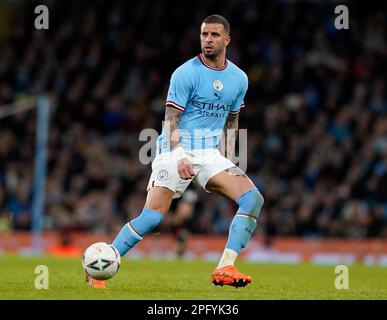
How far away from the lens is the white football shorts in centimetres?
921

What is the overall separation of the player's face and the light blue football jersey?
0.57 ft

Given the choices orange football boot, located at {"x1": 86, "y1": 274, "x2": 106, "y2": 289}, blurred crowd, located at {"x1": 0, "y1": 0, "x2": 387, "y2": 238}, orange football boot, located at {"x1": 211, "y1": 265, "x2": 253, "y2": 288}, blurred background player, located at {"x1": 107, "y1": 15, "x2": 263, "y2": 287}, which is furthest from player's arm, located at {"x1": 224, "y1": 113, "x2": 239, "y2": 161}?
blurred crowd, located at {"x1": 0, "y1": 0, "x2": 387, "y2": 238}

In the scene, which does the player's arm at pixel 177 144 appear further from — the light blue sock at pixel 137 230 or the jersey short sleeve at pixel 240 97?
the jersey short sleeve at pixel 240 97

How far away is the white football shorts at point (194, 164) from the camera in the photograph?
9.21 m

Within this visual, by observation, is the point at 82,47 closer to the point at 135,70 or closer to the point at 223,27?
the point at 135,70

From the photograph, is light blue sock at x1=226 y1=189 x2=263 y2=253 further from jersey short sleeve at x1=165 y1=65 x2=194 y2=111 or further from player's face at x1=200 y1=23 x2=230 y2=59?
player's face at x1=200 y1=23 x2=230 y2=59

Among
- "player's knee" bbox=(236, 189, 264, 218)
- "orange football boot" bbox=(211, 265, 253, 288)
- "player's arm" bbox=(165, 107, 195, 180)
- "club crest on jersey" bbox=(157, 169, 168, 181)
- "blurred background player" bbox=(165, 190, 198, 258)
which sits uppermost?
"player's arm" bbox=(165, 107, 195, 180)

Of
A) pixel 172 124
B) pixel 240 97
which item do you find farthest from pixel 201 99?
pixel 240 97

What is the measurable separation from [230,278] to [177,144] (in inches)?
52.9

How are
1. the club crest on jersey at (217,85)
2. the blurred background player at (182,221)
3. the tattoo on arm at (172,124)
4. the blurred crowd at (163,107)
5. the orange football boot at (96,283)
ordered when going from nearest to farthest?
the orange football boot at (96,283) → the tattoo on arm at (172,124) → the club crest on jersey at (217,85) → the blurred background player at (182,221) → the blurred crowd at (163,107)

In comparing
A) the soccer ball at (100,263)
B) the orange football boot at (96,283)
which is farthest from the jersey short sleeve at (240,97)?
the orange football boot at (96,283)

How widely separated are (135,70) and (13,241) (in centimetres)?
593

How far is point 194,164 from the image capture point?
9.41m
